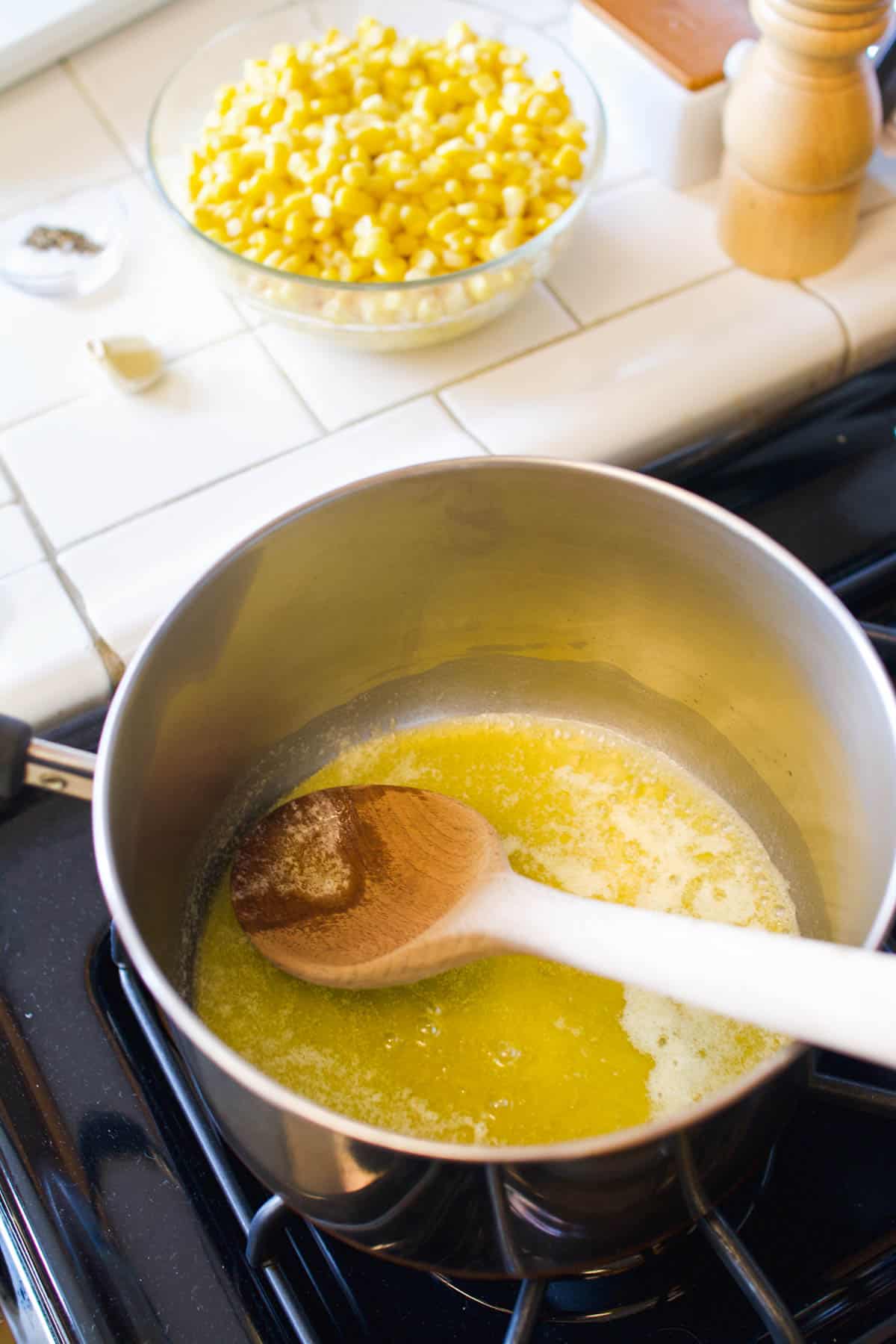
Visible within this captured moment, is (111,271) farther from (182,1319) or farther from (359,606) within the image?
(182,1319)

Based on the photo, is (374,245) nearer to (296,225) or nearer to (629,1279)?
(296,225)

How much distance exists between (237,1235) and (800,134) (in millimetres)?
692

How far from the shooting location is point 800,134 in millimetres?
696

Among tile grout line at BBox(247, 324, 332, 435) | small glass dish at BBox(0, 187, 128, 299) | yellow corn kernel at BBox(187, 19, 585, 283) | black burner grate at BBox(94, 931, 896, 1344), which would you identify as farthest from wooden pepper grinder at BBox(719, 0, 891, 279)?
black burner grate at BBox(94, 931, 896, 1344)

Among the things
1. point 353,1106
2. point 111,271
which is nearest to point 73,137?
point 111,271

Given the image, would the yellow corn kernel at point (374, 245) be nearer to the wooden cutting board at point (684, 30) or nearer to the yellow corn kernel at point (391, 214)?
the yellow corn kernel at point (391, 214)

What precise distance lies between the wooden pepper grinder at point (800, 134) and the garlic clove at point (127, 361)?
0.41 meters

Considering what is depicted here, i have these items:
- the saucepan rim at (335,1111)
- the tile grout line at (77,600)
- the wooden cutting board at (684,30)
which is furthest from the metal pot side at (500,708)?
the wooden cutting board at (684,30)

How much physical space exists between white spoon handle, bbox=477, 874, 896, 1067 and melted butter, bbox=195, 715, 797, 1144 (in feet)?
0.22

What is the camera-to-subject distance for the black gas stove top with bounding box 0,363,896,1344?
0.43 meters

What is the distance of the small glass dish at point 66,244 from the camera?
789mm

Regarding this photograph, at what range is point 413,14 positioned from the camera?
0.87 metres

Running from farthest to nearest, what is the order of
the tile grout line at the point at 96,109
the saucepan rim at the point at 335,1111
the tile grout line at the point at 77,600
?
1. the tile grout line at the point at 96,109
2. the tile grout line at the point at 77,600
3. the saucepan rim at the point at 335,1111

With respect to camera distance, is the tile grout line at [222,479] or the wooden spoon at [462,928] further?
the tile grout line at [222,479]
